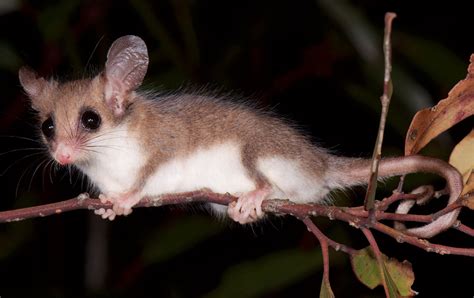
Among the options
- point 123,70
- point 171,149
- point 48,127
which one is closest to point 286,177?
point 171,149

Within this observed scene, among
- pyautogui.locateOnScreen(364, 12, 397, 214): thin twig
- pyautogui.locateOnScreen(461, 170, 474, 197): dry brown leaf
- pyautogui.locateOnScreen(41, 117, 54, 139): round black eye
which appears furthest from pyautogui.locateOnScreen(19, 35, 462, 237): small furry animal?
pyautogui.locateOnScreen(364, 12, 397, 214): thin twig

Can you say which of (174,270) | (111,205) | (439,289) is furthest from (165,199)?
(439,289)

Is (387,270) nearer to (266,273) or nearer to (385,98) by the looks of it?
(385,98)

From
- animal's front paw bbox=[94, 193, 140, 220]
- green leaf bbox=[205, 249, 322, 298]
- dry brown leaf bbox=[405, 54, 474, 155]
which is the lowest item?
green leaf bbox=[205, 249, 322, 298]

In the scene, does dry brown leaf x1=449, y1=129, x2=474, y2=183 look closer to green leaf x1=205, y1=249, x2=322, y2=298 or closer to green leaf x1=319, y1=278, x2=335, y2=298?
green leaf x1=319, y1=278, x2=335, y2=298

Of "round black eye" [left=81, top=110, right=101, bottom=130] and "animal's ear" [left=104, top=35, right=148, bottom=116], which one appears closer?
"animal's ear" [left=104, top=35, right=148, bottom=116]

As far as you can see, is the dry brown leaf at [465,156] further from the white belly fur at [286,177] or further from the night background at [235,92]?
the night background at [235,92]
